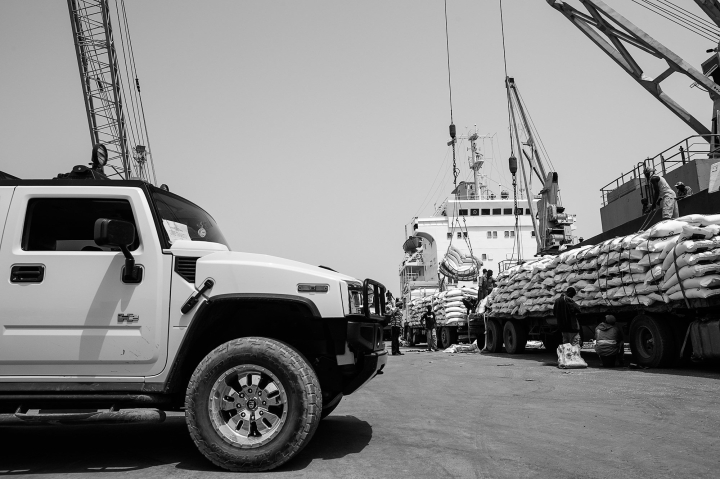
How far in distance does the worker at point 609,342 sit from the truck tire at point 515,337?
4508 mm

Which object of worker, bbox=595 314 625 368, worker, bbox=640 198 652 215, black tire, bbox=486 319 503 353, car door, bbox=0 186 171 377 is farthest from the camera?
black tire, bbox=486 319 503 353

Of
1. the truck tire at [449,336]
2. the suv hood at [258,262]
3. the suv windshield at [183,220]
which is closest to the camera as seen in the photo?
the suv hood at [258,262]

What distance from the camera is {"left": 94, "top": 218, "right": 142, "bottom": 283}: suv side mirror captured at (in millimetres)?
3887

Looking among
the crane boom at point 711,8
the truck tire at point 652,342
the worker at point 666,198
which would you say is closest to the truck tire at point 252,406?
the truck tire at point 652,342

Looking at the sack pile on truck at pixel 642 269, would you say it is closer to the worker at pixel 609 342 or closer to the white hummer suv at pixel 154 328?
the worker at pixel 609 342

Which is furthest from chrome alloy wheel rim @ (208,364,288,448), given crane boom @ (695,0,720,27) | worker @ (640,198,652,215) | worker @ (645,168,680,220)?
crane boom @ (695,0,720,27)

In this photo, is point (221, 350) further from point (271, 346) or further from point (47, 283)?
point (47, 283)

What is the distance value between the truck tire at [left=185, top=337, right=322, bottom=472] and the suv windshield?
3.44 feet

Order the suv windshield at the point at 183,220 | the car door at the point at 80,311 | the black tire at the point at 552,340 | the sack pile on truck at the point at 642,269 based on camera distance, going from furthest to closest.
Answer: the black tire at the point at 552,340
the sack pile on truck at the point at 642,269
the suv windshield at the point at 183,220
the car door at the point at 80,311

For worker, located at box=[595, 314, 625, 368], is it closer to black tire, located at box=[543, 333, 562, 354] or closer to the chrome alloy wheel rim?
black tire, located at box=[543, 333, 562, 354]

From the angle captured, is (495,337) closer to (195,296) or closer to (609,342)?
(609,342)

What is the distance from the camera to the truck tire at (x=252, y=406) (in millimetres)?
3980

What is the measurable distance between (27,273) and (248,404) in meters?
1.77

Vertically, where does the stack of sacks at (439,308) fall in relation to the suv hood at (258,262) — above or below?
above
